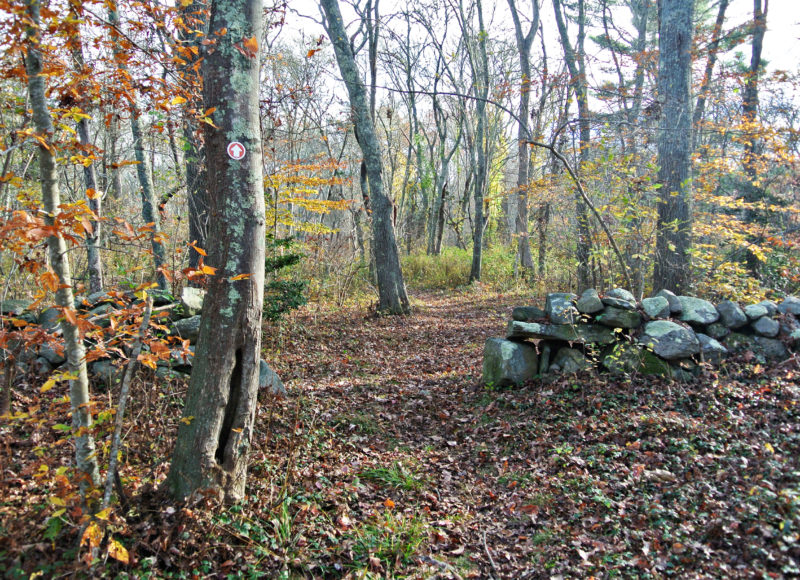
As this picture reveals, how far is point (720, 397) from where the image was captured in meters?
4.66

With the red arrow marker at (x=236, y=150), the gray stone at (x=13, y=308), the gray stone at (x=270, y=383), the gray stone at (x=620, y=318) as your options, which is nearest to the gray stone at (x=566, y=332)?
the gray stone at (x=620, y=318)

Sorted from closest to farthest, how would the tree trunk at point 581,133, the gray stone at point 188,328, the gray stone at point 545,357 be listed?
the gray stone at point 188,328, the gray stone at point 545,357, the tree trunk at point 581,133

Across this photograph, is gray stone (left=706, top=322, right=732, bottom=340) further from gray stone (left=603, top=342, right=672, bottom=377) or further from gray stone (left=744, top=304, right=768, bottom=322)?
gray stone (left=603, top=342, right=672, bottom=377)

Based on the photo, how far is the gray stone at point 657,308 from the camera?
18.3 feet

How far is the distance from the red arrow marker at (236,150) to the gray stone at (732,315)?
5723mm

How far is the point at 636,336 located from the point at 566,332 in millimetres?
774

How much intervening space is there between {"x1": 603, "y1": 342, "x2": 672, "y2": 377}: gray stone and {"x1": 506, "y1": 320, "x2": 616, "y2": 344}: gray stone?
20 cm

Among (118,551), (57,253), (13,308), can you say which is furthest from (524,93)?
(118,551)

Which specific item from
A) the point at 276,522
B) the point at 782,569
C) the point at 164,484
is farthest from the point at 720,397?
the point at 164,484

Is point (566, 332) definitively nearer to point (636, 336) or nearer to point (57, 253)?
point (636, 336)

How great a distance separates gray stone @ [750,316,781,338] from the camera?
215 inches

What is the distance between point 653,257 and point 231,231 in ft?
23.6

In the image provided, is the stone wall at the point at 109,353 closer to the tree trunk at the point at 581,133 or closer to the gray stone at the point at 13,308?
the gray stone at the point at 13,308

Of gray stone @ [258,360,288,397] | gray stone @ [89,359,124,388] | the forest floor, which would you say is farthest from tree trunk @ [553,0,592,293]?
gray stone @ [89,359,124,388]
